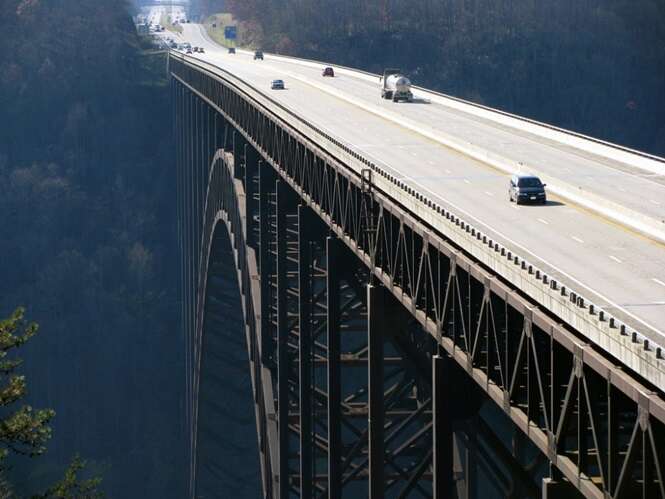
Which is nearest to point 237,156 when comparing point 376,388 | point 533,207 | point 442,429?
point 533,207

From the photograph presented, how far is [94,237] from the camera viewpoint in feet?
404

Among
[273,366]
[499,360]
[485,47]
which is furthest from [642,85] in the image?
[499,360]

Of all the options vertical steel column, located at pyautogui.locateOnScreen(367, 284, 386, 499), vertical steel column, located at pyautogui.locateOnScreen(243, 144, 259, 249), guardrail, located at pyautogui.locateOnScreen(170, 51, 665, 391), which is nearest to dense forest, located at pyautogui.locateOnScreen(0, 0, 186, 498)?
vertical steel column, located at pyautogui.locateOnScreen(243, 144, 259, 249)

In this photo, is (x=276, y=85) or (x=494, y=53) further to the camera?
(x=494, y=53)

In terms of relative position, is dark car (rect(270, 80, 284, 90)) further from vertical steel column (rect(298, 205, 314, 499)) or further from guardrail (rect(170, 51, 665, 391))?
guardrail (rect(170, 51, 665, 391))

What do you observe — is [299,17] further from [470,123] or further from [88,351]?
[470,123]

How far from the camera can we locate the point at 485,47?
188 meters

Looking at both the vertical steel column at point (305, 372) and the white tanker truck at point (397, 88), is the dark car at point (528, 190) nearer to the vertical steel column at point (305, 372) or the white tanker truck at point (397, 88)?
the vertical steel column at point (305, 372)

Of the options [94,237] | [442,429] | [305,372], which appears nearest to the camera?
[442,429]

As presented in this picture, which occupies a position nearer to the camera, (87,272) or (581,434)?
(581,434)

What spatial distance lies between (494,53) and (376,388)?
165 meters

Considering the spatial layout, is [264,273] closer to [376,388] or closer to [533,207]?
[533,207]

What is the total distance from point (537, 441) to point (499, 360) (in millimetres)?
1726

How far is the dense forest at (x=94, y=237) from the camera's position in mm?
105625
